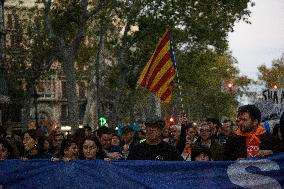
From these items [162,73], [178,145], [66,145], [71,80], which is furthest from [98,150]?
[71,80]

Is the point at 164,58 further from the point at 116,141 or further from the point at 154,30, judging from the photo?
the point at 154,30

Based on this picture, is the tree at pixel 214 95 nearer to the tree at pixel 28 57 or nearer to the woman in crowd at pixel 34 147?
the tree at pixel 28 57

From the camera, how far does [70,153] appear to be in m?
7.41

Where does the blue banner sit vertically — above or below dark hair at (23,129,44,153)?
below

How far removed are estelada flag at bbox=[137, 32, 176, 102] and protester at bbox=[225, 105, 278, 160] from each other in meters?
4.29

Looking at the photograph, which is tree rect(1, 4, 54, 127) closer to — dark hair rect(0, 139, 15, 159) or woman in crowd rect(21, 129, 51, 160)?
woman in crowd rect(21, 129, 51, 160)

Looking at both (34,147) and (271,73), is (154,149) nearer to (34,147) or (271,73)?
(34,147)

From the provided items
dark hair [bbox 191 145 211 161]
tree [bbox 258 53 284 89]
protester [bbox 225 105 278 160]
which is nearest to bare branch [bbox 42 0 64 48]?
dark hair [bbox 191 145 211 161]

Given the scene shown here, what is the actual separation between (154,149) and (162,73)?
3981 mm

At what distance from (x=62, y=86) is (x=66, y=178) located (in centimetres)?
5877

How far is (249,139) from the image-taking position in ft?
19.0

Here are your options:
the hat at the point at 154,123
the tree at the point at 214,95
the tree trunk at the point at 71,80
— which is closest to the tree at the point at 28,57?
the tree trunk at the point at 71,80

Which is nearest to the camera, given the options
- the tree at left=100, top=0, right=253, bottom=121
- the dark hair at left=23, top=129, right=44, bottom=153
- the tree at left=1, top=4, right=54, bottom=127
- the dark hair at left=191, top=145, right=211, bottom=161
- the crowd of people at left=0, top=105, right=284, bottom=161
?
the crowd of people at left=0, top=105, right=284, bottom=161

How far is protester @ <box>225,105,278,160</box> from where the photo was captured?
5664 mm
